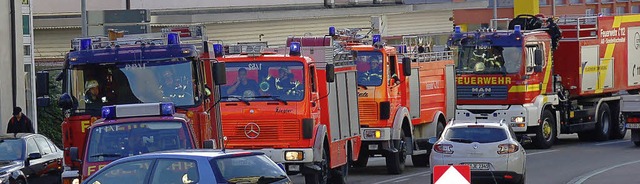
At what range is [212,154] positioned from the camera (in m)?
13.0

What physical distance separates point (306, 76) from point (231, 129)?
5.01ft

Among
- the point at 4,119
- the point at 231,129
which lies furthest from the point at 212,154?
the point at 4,119

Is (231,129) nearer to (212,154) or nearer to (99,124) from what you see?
(99,124)

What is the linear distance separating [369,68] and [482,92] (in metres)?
8.48

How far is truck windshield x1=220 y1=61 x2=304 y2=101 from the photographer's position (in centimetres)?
2153

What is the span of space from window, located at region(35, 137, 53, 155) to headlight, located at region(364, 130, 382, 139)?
7.08 m

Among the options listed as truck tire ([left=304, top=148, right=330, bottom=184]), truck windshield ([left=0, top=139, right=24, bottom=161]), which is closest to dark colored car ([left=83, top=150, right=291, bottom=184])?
truck tire ([left=304, top=148, right=330, bottom=184])

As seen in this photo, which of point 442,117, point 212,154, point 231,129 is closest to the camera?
point 212,154

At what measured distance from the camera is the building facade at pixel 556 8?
72.8 m

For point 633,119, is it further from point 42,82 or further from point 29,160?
point 42,82

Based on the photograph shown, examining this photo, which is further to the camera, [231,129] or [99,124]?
[231,129]

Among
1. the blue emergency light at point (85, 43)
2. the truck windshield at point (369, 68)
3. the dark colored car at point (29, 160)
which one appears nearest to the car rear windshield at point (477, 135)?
the truck windshield at point (369, 68)

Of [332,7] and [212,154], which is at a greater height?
[332,7]

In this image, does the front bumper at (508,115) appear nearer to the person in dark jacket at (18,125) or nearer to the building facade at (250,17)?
the building facade at (250,17)
